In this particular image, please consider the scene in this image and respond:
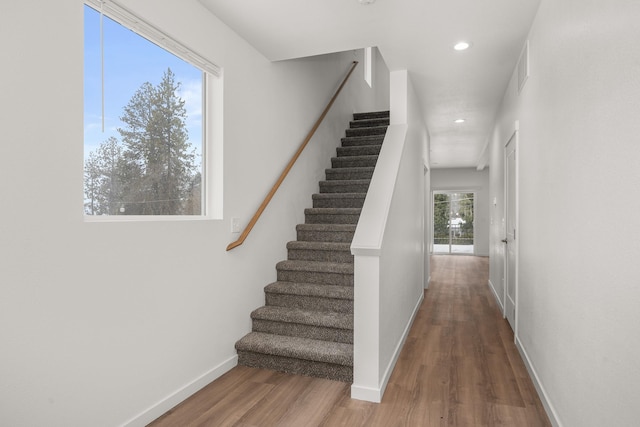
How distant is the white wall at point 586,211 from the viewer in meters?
1.27

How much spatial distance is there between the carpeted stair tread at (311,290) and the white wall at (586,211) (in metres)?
1.36

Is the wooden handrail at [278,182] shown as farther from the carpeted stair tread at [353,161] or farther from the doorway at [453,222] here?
the doorway at [453,222]

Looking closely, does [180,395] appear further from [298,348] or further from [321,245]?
[321,245]

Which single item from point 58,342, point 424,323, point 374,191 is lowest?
point 424,323

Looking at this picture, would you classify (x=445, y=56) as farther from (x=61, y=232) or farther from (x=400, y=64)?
(x=61, y=232)

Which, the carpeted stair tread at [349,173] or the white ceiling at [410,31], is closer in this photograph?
the white ceiling at [410,31]

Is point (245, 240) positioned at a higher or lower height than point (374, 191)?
lower

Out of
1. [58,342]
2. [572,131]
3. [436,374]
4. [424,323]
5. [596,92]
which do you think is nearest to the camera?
[596,92]

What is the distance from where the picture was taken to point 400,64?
3.59 meters

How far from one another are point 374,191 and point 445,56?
1.48 metres

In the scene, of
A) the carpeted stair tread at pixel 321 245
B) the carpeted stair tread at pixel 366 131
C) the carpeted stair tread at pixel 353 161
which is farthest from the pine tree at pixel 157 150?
the carpeted stair tread at pixel 366 131

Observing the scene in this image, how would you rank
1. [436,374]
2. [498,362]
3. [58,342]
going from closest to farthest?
1. [58,342]
2. [436,374]
3. [498,362]

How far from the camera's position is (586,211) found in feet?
5.37

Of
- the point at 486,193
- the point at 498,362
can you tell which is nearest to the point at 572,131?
the point at 498,362
